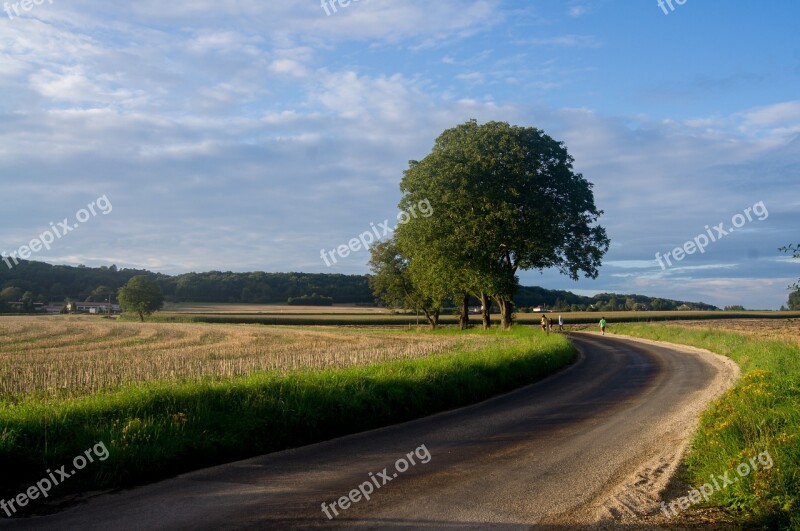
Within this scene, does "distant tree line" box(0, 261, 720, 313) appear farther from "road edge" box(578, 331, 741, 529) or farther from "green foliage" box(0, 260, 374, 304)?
"road edge" box(578, 331, 741, 529)

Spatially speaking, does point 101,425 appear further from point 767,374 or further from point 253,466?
point 767,374

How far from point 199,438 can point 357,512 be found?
11.5ft

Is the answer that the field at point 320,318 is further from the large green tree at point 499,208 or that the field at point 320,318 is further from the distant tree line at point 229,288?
the large green tree at point 499,208

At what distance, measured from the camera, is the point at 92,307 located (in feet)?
322

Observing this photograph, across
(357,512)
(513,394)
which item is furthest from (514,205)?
(357,512)

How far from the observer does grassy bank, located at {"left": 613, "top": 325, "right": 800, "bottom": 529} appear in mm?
6257

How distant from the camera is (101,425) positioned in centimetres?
910

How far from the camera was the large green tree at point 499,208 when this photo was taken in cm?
3981
